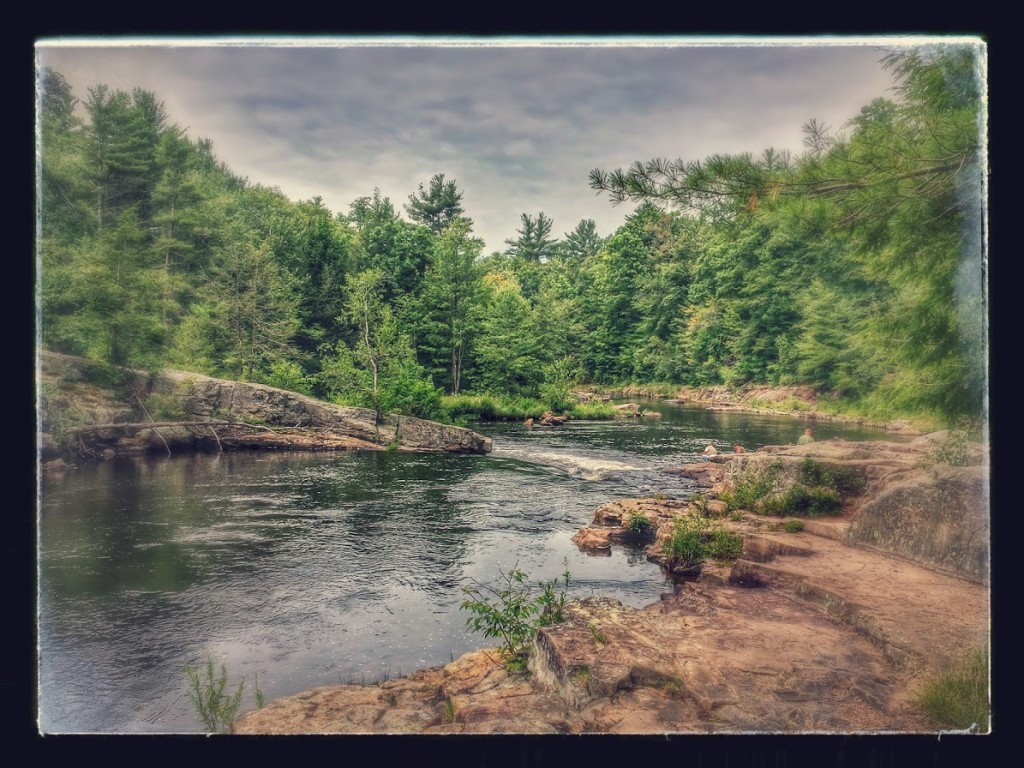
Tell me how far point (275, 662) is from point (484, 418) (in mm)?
3416

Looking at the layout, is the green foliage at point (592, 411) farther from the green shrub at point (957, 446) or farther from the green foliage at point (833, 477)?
the green shrub at point (957, 446)

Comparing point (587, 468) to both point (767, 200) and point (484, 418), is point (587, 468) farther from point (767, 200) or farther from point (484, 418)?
point (767, 200)

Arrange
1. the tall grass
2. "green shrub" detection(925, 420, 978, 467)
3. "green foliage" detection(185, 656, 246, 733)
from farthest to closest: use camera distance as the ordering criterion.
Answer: the tall grass
"green shrub" detection(925, 420, 978, 467)
"green foliage" detection(185, 656, 246, 733)

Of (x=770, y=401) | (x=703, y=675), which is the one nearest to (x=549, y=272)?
(x=770, y=401)

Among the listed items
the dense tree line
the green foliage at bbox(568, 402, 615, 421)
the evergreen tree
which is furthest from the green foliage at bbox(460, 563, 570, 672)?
the green foliage at bbox(568, 402, 615, 421)

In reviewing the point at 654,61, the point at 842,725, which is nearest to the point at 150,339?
the point at 654,61

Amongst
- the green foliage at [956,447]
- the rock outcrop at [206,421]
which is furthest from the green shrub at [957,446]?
the rock outcrop at [206,421]

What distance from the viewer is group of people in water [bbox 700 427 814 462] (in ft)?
14.3

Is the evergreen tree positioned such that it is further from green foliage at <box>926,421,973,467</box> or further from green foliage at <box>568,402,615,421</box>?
green foliage at <box>926,421,973,467</box>

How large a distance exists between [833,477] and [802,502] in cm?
36

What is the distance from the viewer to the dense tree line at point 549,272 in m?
2.94

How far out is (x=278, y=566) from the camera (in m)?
4.02

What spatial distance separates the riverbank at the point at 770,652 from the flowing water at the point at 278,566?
0.46 meters

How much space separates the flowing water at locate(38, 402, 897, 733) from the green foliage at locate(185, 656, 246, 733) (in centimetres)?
5
